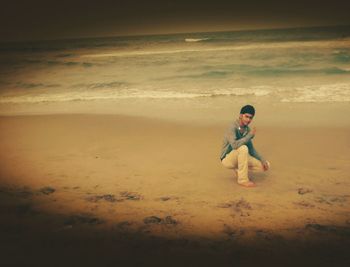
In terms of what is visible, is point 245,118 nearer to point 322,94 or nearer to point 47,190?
point 47,190

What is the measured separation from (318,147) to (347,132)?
1.47 metres

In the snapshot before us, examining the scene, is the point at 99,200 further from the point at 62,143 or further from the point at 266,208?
the point at 62,143

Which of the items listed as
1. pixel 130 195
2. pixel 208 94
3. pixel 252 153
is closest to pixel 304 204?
pixel 252 153

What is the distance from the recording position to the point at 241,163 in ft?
19.3

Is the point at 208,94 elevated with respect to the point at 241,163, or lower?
elevated

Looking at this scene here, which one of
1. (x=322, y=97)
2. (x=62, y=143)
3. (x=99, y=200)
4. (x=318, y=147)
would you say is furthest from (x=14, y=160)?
(x=322, y=97)

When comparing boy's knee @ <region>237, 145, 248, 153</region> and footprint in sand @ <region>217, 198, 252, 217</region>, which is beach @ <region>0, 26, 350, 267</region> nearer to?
footprint in sand @ <region>217, 198, 252, 217</region>

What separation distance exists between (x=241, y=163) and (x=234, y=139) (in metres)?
0.39

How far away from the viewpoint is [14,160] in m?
7.62

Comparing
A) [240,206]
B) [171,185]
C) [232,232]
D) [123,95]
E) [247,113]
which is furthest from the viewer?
[123,95]

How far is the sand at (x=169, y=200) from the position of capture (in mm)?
3977

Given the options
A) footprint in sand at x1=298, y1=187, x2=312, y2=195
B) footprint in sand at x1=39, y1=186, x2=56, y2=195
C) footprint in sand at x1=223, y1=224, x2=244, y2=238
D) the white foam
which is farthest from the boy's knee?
the white foam

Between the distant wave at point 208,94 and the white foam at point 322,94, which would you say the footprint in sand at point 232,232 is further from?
the distant wave at point 208,94

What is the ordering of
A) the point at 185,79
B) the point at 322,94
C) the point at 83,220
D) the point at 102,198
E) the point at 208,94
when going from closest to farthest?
the point at 83,220, the point at 102,198, the point at 322,94, the point at 208,94, the point at 185,79
